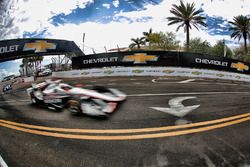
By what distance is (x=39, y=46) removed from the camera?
26.6 metres

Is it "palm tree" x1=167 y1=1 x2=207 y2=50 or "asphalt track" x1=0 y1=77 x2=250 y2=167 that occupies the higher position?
"palm tree" x1=167 y1=1 x2=207 y2=50

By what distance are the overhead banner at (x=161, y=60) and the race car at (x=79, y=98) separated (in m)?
18.7

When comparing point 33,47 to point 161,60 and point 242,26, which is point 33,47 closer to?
point 161,60

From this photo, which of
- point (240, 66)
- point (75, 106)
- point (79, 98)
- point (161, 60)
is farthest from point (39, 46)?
point (240, 66)

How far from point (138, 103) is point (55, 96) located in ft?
12.2

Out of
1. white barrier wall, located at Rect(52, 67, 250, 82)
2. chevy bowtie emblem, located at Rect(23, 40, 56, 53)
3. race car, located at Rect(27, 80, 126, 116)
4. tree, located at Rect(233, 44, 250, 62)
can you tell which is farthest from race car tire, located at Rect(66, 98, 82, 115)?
tree, located at Rect(233, 44, 250, 62)

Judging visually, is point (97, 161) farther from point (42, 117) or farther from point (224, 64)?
point (224, 64)

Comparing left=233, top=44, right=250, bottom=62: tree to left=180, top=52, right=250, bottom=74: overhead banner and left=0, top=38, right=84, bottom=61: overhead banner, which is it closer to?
left=180, top=52, right=250, bottom=74: overhead banner

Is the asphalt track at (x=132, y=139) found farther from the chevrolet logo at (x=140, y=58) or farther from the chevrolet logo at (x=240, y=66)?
the chevrolet logo at (x=240, y=66)

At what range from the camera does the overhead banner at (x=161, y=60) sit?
27.3 m

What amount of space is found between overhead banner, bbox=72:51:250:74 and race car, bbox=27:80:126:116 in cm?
1871

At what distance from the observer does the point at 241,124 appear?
20.6 ft

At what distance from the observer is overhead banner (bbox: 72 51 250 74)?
27266mm

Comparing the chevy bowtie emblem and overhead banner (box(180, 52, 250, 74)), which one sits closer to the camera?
the chevy bowtie emblem
